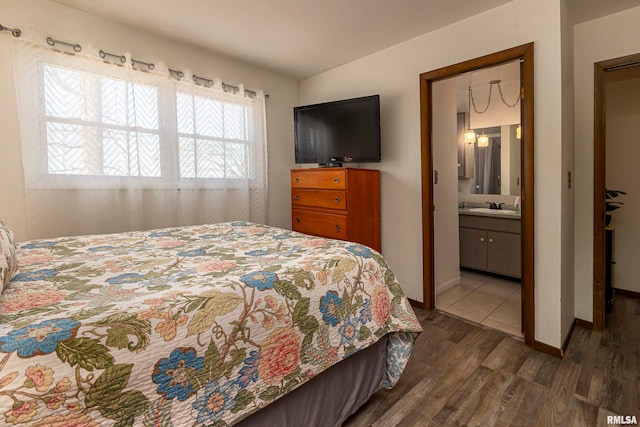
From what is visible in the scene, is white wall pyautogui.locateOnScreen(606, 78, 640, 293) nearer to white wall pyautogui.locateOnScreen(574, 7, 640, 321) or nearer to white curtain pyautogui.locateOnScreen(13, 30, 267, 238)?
white wall pyautogui.locateOnScreen(574, 7, 640, 321)

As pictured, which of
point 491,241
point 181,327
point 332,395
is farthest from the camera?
point 491,241

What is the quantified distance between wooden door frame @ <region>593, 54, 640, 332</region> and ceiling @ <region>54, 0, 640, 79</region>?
1.24 feet

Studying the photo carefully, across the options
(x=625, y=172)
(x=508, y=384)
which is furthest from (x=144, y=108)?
(x=625, y=172)

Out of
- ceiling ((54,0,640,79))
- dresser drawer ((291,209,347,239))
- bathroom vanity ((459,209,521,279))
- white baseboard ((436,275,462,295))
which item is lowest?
white baseboard ((436,275,462,295))

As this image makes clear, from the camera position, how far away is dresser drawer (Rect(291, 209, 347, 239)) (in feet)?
9.16

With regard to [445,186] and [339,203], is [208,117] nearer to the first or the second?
[339,203]

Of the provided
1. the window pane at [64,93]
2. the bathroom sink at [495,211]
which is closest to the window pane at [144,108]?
the window pane at [64,93]

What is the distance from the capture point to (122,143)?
7.97 feet

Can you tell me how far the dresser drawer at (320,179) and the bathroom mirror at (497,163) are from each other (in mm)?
2416

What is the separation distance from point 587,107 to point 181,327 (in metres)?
3.04

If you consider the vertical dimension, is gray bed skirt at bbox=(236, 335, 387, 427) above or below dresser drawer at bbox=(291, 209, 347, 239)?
below

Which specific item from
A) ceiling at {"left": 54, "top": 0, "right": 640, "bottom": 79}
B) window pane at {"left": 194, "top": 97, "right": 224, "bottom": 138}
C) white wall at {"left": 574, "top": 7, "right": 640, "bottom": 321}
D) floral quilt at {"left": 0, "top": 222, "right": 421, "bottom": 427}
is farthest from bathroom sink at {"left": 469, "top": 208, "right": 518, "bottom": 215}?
window pane at {"left": 194, "top": 97, "right": 224, "bottom": 138}

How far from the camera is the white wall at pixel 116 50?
204 cm

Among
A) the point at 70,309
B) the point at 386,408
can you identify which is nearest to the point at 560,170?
the point at 386,408
